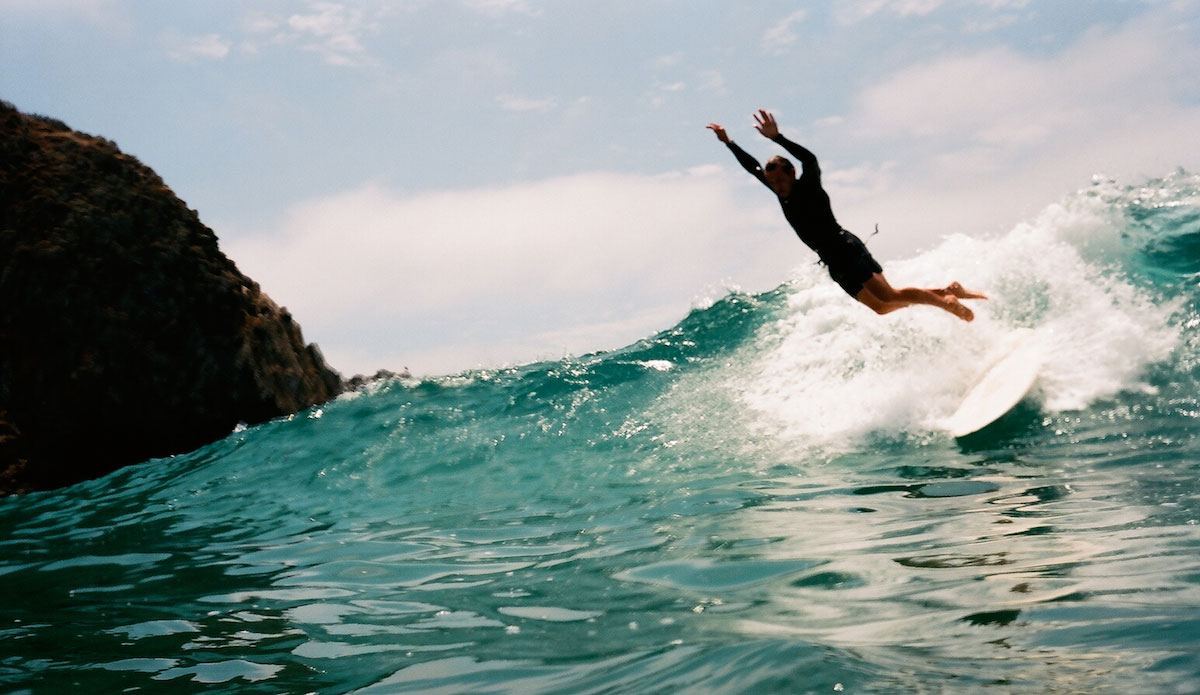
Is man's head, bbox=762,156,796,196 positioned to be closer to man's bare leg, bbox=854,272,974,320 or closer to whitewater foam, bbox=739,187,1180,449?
man's bare leg, bbox=854,272,974,320

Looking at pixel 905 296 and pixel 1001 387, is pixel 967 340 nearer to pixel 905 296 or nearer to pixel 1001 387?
pixel 1001 387

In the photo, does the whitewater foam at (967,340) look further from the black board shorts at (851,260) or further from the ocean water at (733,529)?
the black board shorts at (851,260)

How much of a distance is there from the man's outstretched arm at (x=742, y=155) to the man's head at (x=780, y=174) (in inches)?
2.3

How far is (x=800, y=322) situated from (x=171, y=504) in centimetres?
869

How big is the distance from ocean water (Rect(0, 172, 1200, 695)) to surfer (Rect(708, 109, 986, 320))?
3.74 ft

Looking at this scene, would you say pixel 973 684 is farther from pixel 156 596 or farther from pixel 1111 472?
pixel 156 596

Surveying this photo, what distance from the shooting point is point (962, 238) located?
11711 mm

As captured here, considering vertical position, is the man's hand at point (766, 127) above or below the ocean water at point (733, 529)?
above

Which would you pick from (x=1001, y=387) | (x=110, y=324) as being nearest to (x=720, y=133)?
(x=1001, y=387)

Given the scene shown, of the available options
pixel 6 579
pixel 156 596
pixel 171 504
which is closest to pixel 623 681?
pixel 156 596

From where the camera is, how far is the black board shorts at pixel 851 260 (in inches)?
288

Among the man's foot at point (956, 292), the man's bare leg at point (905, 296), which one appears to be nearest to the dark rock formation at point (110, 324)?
the man's bare leg at point (905, 296)

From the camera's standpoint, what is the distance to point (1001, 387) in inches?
291

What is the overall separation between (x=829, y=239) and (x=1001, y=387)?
207cm
